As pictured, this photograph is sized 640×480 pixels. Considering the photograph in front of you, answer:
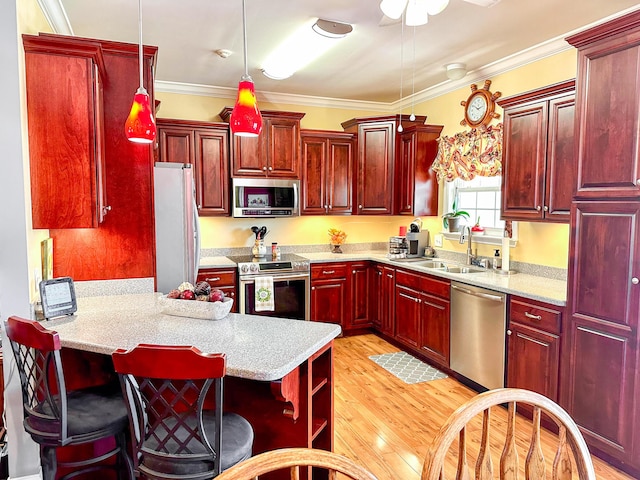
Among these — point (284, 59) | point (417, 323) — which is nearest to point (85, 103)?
point (284, 59)

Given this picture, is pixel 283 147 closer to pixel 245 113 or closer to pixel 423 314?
pixel 423 314

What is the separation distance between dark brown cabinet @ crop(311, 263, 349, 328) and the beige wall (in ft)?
2.28

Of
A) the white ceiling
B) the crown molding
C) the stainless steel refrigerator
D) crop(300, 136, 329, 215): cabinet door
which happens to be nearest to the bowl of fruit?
the stainless steel refrigerator

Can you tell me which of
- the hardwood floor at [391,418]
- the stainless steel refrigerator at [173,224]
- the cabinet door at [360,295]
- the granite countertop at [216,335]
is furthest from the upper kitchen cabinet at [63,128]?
the cabinet door at [360,295]

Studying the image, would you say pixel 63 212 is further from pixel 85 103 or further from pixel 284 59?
pixel 284 59

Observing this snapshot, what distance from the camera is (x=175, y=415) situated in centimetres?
141

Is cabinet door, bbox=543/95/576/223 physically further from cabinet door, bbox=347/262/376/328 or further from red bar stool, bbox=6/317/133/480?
red bar stool, bbox=6/317/133/480

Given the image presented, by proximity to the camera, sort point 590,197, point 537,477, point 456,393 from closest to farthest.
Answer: point 537,477 < point 590,197 < point 456,393

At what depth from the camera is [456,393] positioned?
353cm

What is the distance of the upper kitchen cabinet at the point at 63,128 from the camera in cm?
A: 226

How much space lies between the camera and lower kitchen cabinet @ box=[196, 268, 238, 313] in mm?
4312

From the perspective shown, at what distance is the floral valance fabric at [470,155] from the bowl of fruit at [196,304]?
2905mm

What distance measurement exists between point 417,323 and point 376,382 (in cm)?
79

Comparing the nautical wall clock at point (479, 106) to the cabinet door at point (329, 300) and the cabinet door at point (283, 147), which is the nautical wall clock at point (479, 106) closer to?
the cabinet door at point (283, 147)
